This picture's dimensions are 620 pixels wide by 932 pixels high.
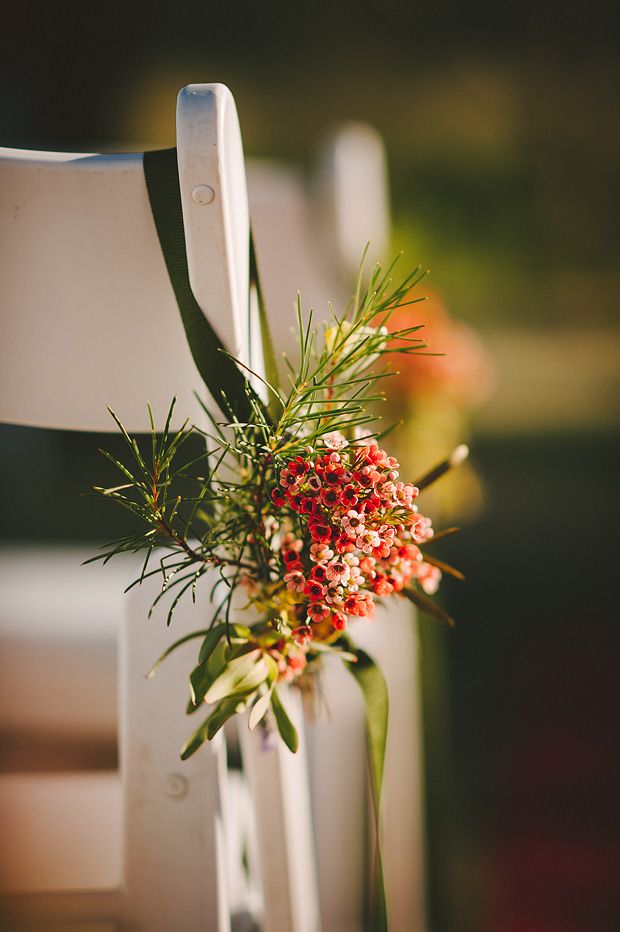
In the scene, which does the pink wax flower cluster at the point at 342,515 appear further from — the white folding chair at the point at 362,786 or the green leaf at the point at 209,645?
the white folding chair at the point at 362,786

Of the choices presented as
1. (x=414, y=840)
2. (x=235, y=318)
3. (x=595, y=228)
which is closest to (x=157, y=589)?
(x=235, y=318)

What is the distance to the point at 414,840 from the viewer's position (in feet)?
3.77

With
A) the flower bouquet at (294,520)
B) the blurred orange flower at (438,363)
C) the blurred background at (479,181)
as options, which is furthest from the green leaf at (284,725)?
the blurred background at (479,181)

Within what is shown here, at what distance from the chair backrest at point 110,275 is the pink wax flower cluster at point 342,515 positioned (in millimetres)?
107

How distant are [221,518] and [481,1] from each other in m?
4.29

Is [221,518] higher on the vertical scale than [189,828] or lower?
higher

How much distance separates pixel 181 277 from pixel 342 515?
194mm

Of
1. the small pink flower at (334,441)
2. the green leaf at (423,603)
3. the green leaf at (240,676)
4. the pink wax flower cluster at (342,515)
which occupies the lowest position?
the green leaf at (240,676)

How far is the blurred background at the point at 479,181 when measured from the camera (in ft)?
9.04

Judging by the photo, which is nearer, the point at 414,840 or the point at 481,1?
the point at 414,840

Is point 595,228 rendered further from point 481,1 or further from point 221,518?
point 221,518

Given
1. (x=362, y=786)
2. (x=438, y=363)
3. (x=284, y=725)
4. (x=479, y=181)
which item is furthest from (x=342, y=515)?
(x=479, y=181)

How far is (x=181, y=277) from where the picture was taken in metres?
0.53

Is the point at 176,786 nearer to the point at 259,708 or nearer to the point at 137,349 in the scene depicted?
the point at 259,708
